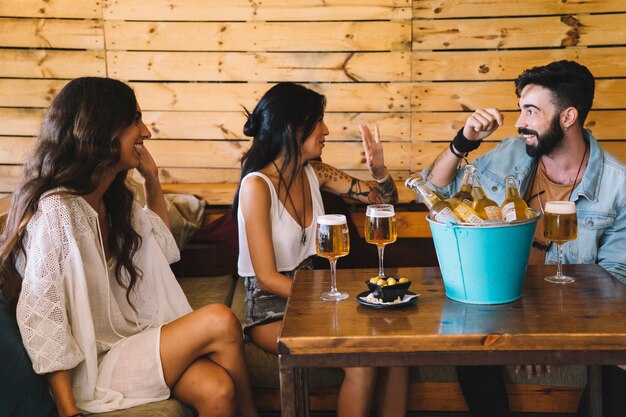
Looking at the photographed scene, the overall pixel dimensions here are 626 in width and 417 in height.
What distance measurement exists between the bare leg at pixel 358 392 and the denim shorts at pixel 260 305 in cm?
36

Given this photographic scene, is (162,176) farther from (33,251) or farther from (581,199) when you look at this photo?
(581,199)

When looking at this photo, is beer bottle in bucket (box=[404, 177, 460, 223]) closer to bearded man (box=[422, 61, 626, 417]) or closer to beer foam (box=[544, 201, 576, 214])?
beer foam (box=[544, 201, 576, 214])

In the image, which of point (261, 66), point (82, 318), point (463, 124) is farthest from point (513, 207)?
point (261, 66)

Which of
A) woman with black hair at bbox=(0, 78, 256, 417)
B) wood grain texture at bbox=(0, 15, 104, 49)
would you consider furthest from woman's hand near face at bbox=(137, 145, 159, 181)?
wood grain texture at bbox=(0, 15, 104, 49)

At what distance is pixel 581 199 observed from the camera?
8.23 feet

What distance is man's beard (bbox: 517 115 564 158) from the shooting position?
264 cm

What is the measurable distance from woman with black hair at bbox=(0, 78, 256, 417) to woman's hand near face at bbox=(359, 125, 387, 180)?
865 mm

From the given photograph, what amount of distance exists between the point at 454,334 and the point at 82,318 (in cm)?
109

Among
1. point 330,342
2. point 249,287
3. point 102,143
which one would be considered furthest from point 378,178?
point 330,342

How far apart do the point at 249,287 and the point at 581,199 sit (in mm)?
1261

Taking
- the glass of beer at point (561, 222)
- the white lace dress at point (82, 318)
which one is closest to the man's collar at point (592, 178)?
the glass of beer at point (561, 222)

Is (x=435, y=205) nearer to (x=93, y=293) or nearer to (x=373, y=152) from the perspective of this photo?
(x=373, y=152)

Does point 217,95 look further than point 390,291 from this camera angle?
Yes

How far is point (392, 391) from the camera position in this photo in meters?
2.43
